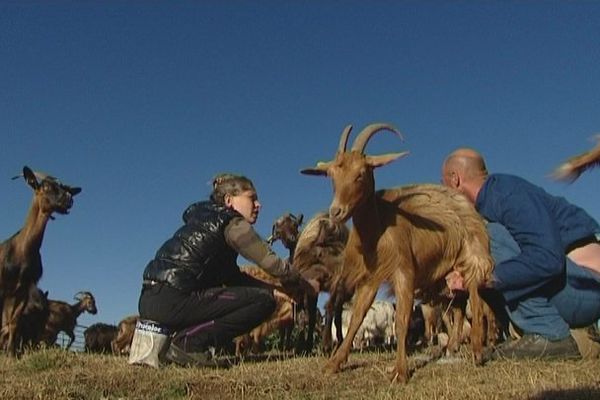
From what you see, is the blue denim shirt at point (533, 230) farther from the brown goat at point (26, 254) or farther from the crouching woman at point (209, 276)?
the brown goat at point (26, 254)

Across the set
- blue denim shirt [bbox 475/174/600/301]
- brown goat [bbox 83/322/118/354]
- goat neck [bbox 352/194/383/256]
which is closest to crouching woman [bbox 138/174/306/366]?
goat neck [bbox 352/194/383/256]

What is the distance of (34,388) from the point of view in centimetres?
512

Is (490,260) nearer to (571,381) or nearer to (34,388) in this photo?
(571,381)

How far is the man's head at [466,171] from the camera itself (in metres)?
7.27

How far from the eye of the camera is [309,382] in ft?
18.4

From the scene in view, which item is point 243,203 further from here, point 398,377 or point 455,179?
point 398,377

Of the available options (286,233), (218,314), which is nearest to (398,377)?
(218,314)

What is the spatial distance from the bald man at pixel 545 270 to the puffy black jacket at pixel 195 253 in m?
2.54

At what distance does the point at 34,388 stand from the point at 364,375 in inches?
99.1

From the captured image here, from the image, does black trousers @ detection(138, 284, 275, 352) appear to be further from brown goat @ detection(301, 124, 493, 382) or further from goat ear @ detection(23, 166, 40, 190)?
goat ear @ detection(23, 166, 40, 190)

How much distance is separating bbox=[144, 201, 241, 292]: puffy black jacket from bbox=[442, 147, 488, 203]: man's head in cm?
210

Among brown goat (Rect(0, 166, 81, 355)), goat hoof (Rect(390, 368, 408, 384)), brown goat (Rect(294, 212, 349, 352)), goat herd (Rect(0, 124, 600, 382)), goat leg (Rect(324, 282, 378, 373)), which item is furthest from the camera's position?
brown goat (Rect(0, 166, 81, 355))

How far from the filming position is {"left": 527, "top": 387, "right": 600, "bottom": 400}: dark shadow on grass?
14.0ft

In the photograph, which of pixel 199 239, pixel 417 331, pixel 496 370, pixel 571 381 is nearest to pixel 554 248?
pixel 496 370
